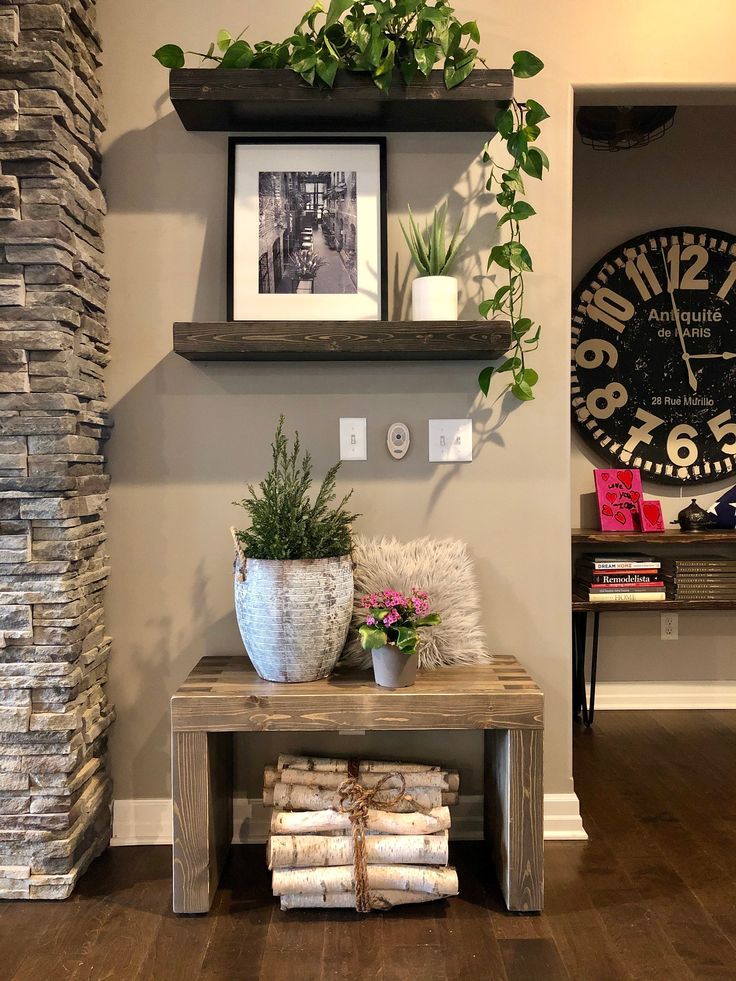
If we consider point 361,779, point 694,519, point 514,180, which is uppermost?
point 514,180

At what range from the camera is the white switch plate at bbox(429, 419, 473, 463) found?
2.29 m

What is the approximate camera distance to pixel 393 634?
194 centimetres

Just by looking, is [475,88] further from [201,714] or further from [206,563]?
[201,714]

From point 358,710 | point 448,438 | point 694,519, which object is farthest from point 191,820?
point 694,519

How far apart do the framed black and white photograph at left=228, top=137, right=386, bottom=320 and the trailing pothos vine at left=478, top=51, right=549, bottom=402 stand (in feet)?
1.02

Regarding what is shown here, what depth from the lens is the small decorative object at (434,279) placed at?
2.12m

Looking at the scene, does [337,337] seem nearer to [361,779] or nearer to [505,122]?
[505,122]

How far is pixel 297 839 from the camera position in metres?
1.94

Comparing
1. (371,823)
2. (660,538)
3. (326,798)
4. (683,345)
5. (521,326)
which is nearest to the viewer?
(371,823)

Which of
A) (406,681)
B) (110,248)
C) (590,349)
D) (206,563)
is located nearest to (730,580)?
(590,349)

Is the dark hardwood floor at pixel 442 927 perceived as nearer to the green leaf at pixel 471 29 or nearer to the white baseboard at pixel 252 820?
the white baseboard at pixel 252 820

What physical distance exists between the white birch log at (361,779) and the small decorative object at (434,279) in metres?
1.13

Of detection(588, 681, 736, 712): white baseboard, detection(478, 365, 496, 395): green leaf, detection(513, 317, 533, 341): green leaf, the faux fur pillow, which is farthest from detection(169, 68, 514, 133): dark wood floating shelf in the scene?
detection(588, 681, 736, 712): white baseboard

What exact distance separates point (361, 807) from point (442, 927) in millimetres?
308
